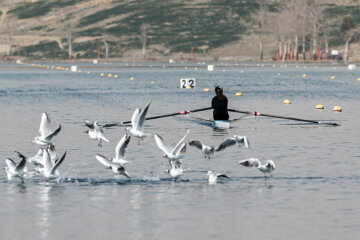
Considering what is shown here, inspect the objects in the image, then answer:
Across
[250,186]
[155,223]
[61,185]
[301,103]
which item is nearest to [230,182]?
Result: [250,186]

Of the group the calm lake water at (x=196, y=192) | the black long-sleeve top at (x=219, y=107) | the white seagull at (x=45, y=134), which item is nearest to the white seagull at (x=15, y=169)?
the calm lake water at (x=196, y=192)

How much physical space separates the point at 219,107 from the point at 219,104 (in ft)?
1.30

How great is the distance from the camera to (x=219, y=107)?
40.2 m

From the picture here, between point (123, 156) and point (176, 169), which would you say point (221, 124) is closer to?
point (176, 169)

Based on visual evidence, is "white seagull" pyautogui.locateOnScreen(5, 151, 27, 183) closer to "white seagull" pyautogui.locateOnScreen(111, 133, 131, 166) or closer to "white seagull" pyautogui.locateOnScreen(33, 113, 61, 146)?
"white seagull" pyautogui.locateOnScreen(33, 113, 61, 146)

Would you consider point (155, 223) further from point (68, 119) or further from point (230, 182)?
point (68, 119)

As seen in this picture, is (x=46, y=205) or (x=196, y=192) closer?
(x=46, y=205)

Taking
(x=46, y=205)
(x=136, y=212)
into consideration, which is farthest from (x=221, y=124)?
(x=136, y=212)

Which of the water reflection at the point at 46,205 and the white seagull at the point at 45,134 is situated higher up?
the white seagull at the point at 45,134

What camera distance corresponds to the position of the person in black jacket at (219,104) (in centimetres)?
3883

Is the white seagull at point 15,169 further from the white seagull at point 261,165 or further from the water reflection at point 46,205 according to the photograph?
the white seagull at point 261,165

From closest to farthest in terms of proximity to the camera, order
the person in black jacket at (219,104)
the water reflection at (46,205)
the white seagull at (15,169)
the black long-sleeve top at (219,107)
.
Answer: the water reflection at (46,205) < the white seagull at (15,169) < the person in black jacket at (219,104) < the black long-sleeve top at (219,107)

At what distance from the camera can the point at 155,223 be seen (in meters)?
17.7

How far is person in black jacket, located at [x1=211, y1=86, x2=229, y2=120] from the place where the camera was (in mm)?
38825
